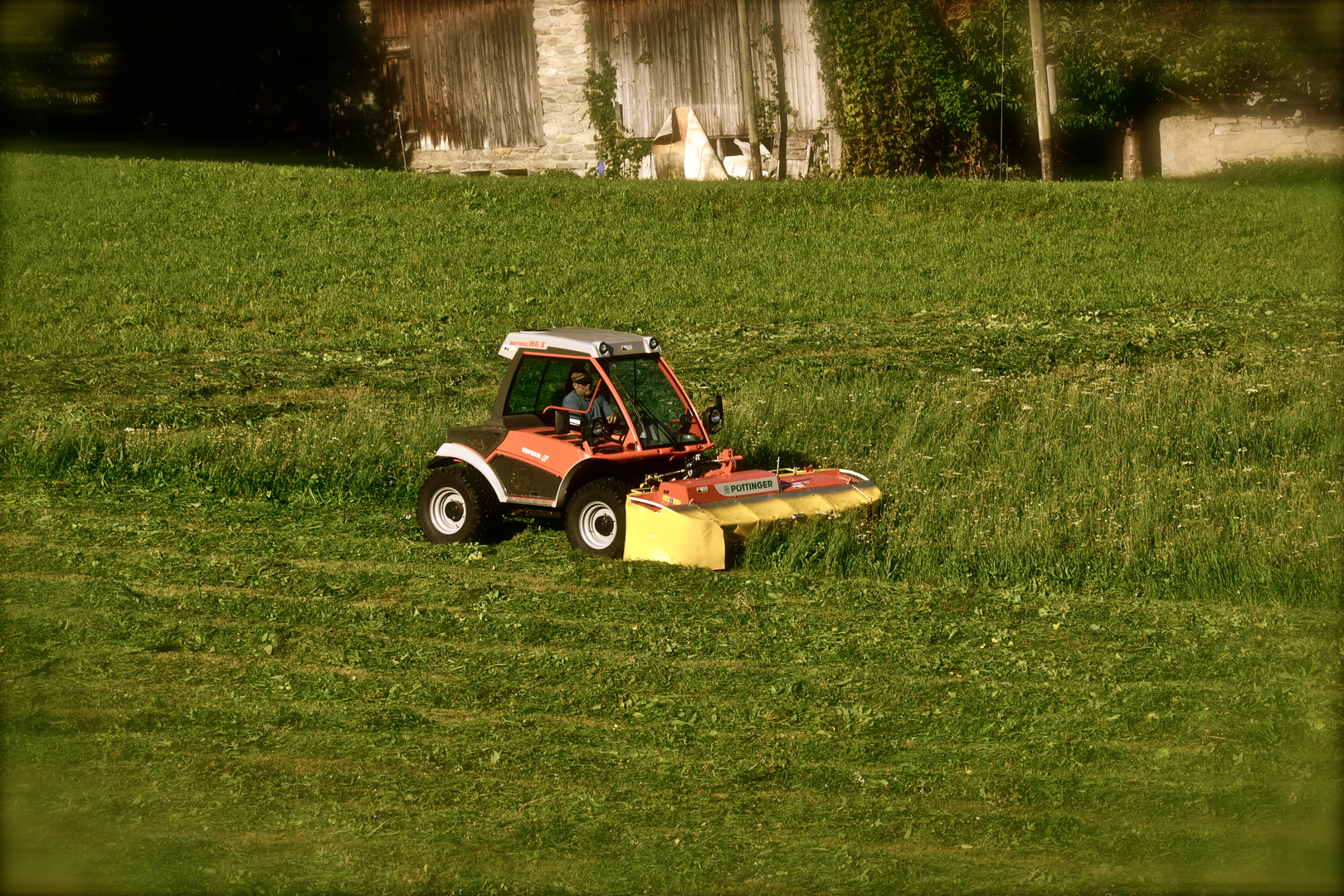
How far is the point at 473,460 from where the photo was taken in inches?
435

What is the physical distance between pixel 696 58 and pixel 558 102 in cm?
359

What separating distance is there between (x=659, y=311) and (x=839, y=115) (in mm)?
10992

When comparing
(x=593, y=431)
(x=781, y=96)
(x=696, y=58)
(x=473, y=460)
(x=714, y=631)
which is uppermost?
(x=696, y=58)

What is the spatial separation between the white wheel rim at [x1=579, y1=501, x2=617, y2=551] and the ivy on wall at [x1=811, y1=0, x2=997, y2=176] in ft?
70.5

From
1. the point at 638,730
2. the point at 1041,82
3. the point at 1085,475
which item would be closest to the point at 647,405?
the point at 1085,475

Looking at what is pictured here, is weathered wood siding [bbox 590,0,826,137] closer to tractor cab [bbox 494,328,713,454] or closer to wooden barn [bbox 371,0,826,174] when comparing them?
wooden barn [bbox 371,0,826,174]

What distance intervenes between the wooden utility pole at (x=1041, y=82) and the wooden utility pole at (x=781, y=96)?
17.2 feet

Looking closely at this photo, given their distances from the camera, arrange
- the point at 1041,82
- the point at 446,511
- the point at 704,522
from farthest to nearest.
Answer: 1. the point at 1041,82
2. the point at 446,511
3. the point at 704,522

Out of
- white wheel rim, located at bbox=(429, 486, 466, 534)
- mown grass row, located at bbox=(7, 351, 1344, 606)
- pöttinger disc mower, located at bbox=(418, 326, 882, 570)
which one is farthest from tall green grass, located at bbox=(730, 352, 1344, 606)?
white wheel rim, located at bbox=(429, 486, 466, 534)

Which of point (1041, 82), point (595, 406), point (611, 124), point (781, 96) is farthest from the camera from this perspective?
point (611, 124)

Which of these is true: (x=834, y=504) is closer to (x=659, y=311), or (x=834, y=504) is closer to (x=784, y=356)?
(x=784, y=356)

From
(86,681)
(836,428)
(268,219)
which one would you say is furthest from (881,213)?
(86,681)

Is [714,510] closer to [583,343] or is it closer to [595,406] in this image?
[595,406]

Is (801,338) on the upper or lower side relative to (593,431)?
upper
